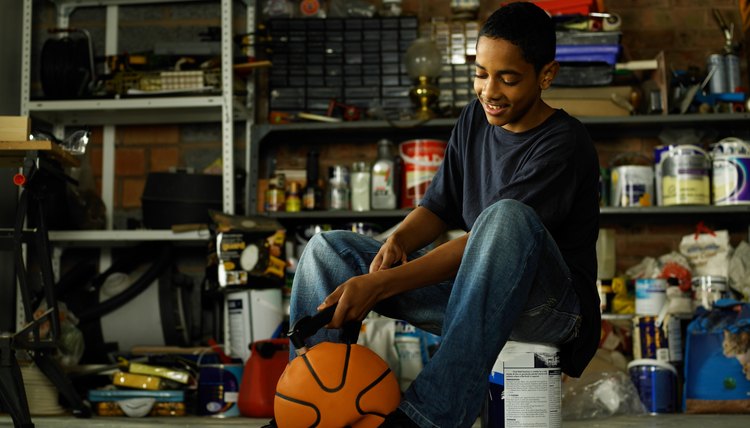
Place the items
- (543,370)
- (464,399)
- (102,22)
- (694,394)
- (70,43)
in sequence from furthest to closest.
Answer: (102,22)
(70,43)
(694,394)
(543,370)
(464,399)

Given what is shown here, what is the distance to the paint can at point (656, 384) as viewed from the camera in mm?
3225

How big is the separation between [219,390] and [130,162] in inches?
53.7

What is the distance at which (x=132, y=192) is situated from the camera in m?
4.14

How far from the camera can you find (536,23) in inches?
69.4

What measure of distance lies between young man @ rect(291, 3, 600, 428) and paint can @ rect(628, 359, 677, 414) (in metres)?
1.54

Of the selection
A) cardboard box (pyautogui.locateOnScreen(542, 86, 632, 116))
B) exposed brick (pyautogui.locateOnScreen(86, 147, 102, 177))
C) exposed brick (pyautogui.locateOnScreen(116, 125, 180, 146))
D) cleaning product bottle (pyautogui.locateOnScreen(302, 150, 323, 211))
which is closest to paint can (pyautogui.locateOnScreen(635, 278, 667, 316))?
cardboard box (pyautogui.locateOnScreen(542, 86, 632, 116))

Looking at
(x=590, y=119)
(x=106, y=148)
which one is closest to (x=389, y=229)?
(x=590, y=119)

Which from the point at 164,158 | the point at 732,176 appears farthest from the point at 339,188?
the point at 732,176

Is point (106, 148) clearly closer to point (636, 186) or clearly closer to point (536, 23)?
point (636, 186)

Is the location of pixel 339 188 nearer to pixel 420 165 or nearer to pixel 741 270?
pixel 420 165

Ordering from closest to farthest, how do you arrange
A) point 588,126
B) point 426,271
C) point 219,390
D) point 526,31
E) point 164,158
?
point 426,271 < point 526,31 < point 219,390 < point 588,126 < point 164,158

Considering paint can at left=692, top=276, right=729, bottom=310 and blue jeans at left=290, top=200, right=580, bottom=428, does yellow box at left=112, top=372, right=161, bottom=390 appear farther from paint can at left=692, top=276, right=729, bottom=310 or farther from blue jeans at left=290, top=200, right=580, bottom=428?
paint can at left=692, top=276, right=729, bottom=310

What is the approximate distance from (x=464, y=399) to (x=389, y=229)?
2.41 meters

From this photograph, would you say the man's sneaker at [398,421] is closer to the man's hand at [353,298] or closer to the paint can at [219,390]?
the man's hand at [353,298]
